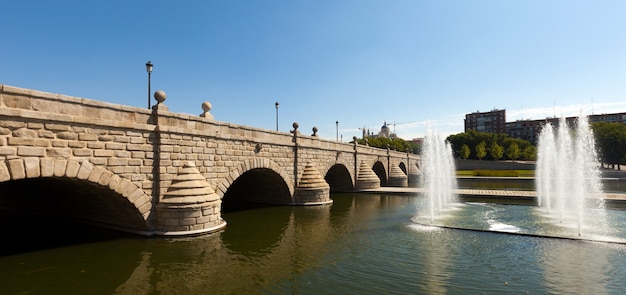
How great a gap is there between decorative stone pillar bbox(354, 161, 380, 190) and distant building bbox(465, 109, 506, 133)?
360 ft

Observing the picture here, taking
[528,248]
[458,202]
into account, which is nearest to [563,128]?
[458,202]

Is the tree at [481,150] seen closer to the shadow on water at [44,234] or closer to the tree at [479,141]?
the tree at [479,141]

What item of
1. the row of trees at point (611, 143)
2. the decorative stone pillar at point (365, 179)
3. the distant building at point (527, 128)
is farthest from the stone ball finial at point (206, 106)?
the distant building at point (527, 128)

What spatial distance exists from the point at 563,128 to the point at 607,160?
66651 millimetres

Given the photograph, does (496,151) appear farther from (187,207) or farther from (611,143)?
(187,207)

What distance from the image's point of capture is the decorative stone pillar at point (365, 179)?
103 feet

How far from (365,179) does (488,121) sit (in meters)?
113

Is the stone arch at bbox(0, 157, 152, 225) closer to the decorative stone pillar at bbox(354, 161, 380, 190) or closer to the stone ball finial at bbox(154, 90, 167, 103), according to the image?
the stone ball finial at bbox(154, 90, 167, 103)

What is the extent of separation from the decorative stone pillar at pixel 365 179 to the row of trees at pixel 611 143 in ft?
199

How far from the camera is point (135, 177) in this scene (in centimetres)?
1193

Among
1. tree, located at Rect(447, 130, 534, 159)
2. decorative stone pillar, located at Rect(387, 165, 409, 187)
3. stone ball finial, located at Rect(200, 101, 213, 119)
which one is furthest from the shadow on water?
tree, located at Rect(447, 130, 534, 159)

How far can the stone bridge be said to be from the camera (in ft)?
30.7

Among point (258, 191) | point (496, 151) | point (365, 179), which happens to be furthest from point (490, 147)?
point (258, 191)

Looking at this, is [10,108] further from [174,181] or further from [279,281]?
[279,281]
